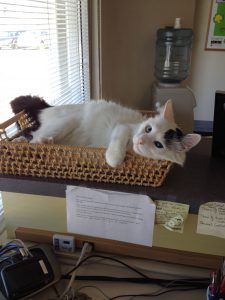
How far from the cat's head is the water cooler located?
1.69 metres

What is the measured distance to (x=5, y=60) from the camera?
1122 millimetres

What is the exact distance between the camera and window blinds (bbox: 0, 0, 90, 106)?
1.16 metres

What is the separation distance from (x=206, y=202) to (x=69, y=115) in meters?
0.50

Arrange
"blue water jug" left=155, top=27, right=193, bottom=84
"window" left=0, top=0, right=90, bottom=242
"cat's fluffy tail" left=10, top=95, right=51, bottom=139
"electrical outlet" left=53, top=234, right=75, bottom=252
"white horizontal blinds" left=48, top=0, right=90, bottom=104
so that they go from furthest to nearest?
"blue water jug" left=155, top=27, right=193, bottom=84 → "white horizontal blinds" left=48, top=0, right=90, bottom=104 → "window" left=0, top=0, right=90, bottom=242 → "cat's fluffy tail" left=10, top=95, right=51, bottom=139 → "electrical outlet" left=53, top=234, right=75, bottom=252

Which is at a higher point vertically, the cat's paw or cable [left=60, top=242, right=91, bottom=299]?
the cat's paw

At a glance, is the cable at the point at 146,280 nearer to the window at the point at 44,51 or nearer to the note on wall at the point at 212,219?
the note on wall at the point at 212,219

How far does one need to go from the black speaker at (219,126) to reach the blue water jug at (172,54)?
79.1 inches

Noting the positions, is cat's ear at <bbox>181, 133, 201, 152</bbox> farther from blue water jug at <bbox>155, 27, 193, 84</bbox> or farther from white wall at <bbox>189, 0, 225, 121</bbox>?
white wall at <bbox>189, 0, 225, 121</bbox>

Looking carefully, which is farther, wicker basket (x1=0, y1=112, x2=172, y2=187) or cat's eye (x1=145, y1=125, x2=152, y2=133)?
cat's eye (x1=145, y1=125, x2=152, y2=133)

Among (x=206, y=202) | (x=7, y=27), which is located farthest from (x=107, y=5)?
(x=206, y=202)

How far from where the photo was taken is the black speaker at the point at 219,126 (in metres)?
0.75

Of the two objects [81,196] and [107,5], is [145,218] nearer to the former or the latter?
[81,196]

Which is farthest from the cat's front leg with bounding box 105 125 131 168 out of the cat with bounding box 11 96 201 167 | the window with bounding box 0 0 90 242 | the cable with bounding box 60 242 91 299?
the window with bounding box 0 0 90 242

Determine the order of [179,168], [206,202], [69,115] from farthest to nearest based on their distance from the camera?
[69,115] < [179,168] < [206,202]
